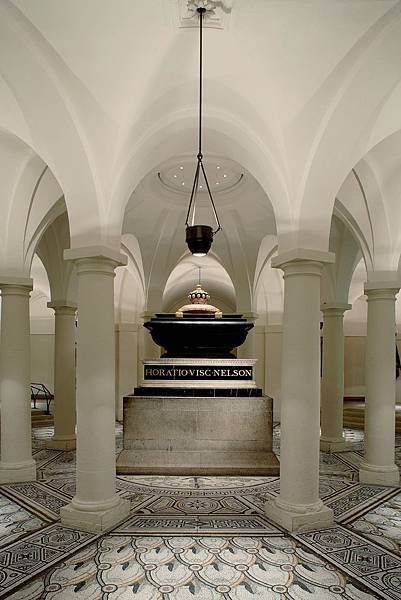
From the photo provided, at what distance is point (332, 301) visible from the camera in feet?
30.7

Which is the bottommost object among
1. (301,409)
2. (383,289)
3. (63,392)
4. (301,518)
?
(301,518)

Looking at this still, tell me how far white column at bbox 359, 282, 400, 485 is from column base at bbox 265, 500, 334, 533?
86.6 inches

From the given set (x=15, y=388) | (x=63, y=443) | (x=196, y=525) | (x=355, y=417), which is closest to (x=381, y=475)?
(x=196, y=525)

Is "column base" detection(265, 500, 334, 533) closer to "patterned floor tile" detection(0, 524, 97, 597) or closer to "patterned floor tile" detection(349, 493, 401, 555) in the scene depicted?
"patterned floor tile" detection(349, 493, 401, 555)

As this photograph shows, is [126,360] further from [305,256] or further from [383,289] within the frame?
[305,256]

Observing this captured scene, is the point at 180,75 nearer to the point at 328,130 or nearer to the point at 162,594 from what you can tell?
the point at 328,130

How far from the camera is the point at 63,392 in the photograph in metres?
9.07

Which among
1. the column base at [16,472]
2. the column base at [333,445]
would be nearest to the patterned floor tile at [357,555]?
the column base at [16,472]

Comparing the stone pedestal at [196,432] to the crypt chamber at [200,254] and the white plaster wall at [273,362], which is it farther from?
the white plaster wall at [273,362]

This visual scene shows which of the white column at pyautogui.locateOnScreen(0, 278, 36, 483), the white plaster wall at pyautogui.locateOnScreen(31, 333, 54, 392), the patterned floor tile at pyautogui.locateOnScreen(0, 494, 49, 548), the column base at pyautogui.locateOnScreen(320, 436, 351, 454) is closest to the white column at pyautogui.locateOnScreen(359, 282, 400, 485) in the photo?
the column base at pyautogui.locateOnScreen(320, 436, 351, 454)

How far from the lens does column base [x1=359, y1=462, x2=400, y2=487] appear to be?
6.77 metres

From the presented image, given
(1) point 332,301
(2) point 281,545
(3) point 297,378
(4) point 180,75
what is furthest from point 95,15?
(1) point 332,301

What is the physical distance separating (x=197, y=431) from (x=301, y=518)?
116 inches

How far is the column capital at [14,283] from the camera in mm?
6724
